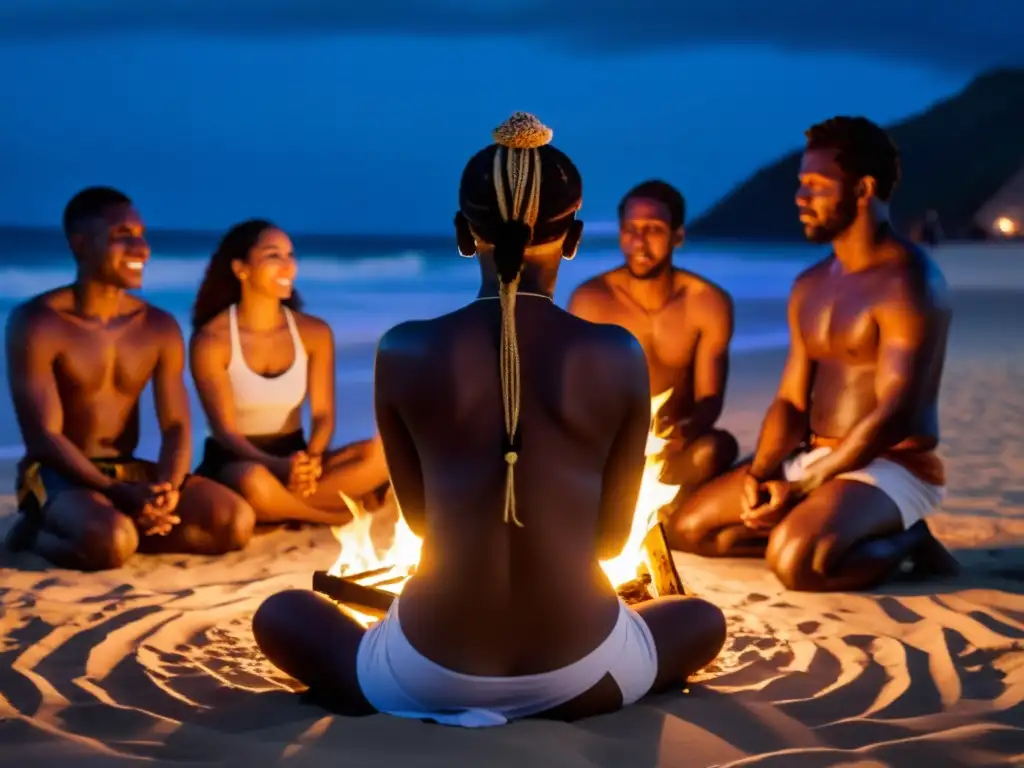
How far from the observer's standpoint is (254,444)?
21.2 feet

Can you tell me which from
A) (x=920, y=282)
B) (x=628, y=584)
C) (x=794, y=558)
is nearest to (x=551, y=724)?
(x=628, y=584)

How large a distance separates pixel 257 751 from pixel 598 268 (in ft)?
102

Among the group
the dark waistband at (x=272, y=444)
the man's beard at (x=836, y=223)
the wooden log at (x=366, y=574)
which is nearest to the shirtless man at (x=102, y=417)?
the dark waistband at (x=272, y=444)

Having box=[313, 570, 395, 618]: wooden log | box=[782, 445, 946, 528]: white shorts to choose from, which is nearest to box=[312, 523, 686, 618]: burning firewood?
box=[313, 570, 395, 618]: wooden log

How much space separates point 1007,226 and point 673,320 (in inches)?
1732

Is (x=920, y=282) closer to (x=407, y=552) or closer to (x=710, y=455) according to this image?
(x=710, y=455)

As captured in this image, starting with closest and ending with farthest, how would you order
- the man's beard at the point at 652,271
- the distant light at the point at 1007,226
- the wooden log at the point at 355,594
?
the wooden log at the point at 355,594
the man's beard at the point at 652,271
the distant light at the point at 1007,226

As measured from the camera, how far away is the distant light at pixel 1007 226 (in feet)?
151

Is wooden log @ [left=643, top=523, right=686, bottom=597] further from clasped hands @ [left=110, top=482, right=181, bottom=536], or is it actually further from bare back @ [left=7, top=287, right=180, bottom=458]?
bare back @ [left=7, top=287, right=180, bottom=458]

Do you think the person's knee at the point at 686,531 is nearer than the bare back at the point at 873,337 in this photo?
No

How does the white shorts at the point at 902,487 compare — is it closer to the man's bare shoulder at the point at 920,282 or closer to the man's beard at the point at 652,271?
the man's bare shoulder at the point at 920,282

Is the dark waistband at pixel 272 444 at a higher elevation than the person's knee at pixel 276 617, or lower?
higher

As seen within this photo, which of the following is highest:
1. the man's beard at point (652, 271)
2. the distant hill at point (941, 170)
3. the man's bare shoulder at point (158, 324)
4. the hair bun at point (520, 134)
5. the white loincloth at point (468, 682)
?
the distant hill at point (941, 170)

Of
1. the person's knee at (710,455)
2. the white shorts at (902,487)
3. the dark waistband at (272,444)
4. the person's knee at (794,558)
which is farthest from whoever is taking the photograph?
the dark waistband at (272,444)
